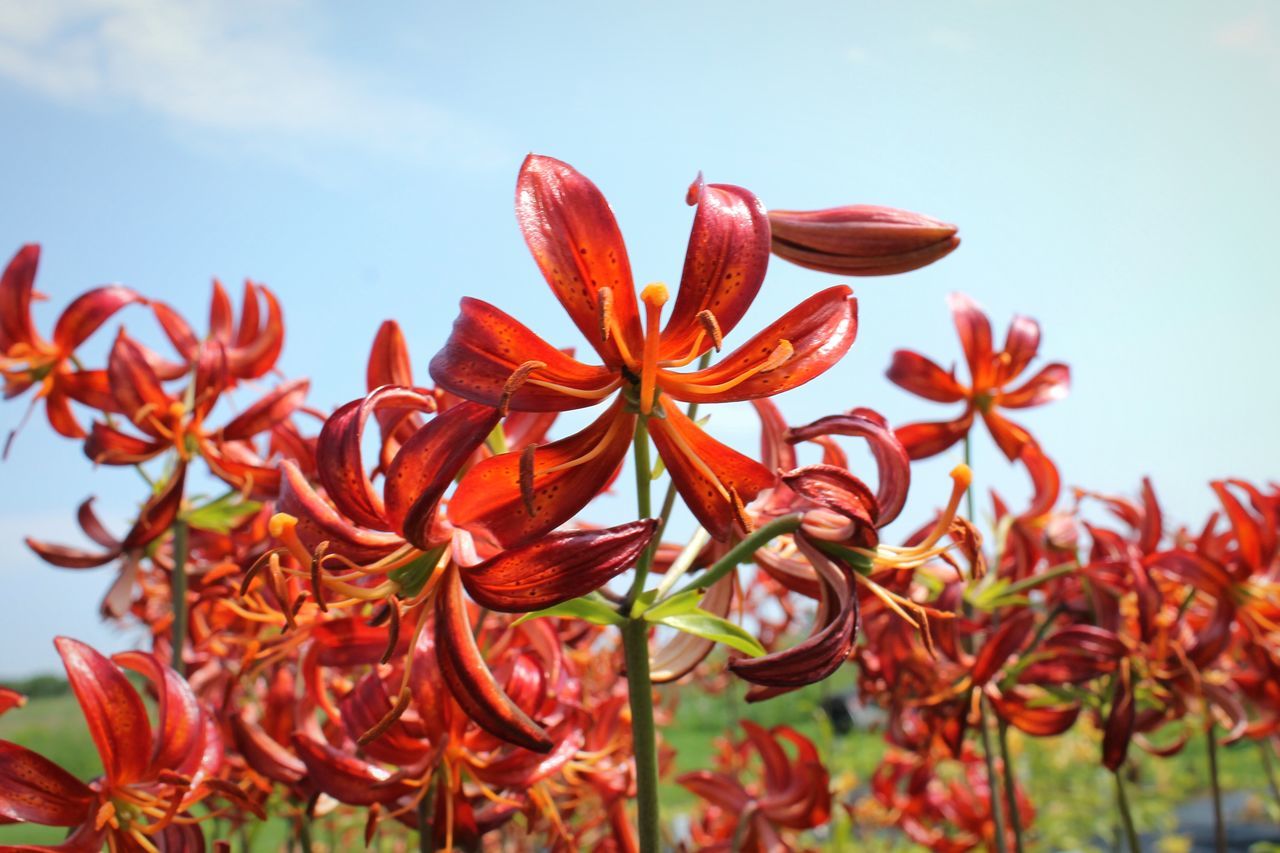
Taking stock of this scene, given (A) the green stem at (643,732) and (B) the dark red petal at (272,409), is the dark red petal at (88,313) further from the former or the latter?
(A) the green stem at (643,732)

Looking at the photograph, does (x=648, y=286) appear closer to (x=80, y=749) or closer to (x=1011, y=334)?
Result: (x=1011, y=334)

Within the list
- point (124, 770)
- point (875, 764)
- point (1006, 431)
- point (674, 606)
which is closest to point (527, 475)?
point (674, 606)

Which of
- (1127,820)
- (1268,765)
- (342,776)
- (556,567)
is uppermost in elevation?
(556,567)

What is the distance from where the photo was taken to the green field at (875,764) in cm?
316

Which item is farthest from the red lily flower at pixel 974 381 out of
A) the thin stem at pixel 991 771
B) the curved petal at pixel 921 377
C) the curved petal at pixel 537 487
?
the curved petal at pixel 537 487

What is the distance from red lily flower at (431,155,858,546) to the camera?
0.76m

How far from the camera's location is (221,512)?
182 centimetres

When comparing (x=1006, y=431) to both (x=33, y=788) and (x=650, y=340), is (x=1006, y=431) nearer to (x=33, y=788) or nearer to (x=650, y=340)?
(x=650, y=340)

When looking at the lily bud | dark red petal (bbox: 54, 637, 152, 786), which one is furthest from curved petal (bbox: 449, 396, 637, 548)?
dark red petal (bbox: 54, 637, 152, 786)

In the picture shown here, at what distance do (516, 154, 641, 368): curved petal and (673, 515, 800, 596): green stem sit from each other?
0.21m

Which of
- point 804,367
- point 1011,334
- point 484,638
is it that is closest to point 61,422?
point 484,638

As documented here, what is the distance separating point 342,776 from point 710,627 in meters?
0.47

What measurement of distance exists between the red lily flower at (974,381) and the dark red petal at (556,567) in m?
1.19

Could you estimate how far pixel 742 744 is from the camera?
296 centimetres
